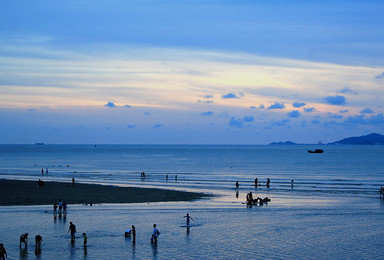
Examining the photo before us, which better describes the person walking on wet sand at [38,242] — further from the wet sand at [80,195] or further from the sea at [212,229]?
the wet sand at [80,195]

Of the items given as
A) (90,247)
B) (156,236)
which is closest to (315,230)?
(156,236)

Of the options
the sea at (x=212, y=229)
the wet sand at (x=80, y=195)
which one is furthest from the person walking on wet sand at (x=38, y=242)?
the wet sand at (x=80, y=195)

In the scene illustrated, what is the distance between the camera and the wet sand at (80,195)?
5031cm

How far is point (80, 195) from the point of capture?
55375mm

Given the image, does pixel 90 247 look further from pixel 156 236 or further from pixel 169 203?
pixel 169 203

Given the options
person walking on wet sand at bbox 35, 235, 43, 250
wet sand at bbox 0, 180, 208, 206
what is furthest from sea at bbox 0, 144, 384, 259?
wet sand at bbox 0, 180, 208, 206

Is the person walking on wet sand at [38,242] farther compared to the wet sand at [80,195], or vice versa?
the wet sand at [80,195]

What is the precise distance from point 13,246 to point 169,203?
72.8ft

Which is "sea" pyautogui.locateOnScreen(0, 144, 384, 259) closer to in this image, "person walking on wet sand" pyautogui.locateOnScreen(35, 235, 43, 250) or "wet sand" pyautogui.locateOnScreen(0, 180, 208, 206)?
"person walking on wet sand" pyautogui.locateOnScreen(35, 235, 43, 250)

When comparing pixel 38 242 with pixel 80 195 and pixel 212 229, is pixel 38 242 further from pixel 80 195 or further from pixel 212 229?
pixel 80 195

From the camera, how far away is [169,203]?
4959 cm

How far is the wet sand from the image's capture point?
50312 millimetres

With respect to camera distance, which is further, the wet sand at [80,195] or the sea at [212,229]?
the wet sand at [80,195]

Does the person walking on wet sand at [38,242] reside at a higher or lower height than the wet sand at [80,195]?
lower
